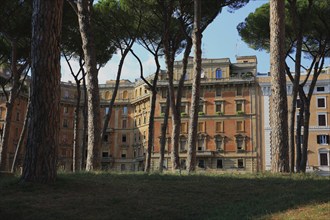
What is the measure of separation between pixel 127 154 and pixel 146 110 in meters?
6.70

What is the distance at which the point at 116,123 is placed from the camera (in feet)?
192

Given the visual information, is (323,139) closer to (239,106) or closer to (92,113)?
(239,106)

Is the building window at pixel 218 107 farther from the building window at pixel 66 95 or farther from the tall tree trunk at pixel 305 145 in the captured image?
the tall tree trunk at pixel 305 145

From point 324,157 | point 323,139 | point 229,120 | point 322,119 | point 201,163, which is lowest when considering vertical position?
point 201,163

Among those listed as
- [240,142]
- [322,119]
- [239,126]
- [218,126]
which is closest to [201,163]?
[218,126]

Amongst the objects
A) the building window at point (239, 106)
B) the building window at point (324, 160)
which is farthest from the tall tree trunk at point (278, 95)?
the building window at point (239, 106)

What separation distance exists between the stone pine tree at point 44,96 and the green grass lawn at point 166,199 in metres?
0.35

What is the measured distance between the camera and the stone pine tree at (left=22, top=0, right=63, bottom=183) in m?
7.65

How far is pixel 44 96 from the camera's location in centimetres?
782

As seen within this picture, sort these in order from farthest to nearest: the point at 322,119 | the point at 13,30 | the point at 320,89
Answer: the point at 320,89 → the point at 322,119 → the point at 13,30

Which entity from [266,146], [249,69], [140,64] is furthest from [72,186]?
[249,69]

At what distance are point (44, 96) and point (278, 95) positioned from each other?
227 inches

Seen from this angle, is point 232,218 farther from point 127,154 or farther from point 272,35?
point 127,154

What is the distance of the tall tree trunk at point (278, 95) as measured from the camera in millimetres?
10781
